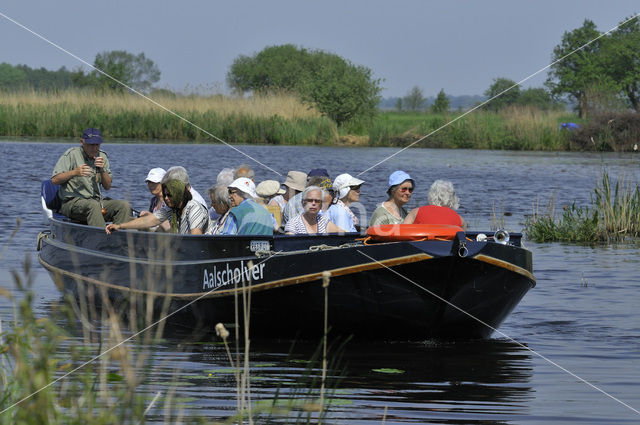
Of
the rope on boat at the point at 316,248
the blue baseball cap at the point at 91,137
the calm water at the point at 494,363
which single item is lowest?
the calm water at the point at 494,363

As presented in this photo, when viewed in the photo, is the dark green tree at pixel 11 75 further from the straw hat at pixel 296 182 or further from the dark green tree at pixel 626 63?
the straw hat at pixel 296 182

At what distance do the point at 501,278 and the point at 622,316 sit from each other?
2.44m

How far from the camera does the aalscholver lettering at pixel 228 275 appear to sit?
319 inches

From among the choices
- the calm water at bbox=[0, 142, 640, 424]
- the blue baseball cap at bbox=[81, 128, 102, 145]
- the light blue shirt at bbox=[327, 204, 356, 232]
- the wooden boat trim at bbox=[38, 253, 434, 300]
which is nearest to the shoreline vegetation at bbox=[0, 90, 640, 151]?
the calm water at bbox=[0, 142, 640, 424]

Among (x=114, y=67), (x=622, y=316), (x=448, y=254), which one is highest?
(x=114, y=67)

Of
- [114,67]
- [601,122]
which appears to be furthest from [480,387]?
[114,67]

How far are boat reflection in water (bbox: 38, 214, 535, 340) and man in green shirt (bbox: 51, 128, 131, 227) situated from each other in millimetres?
1813

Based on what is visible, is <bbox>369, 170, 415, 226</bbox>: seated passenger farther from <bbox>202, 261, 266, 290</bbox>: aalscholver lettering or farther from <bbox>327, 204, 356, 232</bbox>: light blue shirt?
<bbox>202, 261, 266, 290</bbox>: aalscholver lettering

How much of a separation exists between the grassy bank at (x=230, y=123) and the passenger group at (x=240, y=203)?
25.3 metres

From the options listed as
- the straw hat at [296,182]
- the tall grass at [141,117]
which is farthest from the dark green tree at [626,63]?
Answer: the straw hat at [296,182]

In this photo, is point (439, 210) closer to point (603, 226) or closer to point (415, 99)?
point (603, 226)

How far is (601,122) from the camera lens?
131ft

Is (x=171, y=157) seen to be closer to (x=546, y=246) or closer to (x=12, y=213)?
(x=12, y=213)

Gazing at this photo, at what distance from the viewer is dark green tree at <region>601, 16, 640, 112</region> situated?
75812mm
